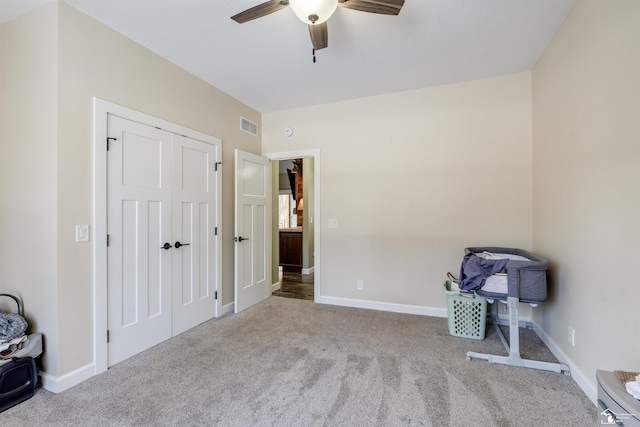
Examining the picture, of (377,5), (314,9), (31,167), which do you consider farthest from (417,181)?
(31,167)

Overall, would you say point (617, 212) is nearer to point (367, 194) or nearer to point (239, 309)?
point (367, 194)

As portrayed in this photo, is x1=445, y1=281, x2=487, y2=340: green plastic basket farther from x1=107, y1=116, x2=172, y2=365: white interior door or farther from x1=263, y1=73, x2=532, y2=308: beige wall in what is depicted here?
x1=107, y1=116, x2=172, y2=365: white interior door

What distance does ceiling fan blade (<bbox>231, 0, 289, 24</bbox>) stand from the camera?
5.58ft

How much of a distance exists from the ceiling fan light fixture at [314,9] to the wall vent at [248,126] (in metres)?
2.26

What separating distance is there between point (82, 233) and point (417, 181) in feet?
10.6

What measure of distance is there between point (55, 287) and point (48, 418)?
78 centimetres

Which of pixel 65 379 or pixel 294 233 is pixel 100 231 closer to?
pixel 65 379

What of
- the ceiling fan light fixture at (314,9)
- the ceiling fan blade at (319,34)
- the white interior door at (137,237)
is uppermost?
the ceiling fan blade at (319,34)

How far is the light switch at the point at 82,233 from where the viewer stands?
2.02m

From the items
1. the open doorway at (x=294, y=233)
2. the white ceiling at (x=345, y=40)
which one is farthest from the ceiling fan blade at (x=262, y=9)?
the open doorway at (x=294, y=233)

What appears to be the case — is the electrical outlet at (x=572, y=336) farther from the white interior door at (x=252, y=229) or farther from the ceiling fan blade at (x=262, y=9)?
the white interior door at (x=252, y=229)

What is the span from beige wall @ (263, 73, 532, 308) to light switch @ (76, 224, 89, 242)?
246 centimetres

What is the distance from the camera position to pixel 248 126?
385 cm

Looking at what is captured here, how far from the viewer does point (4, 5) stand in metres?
1.96
